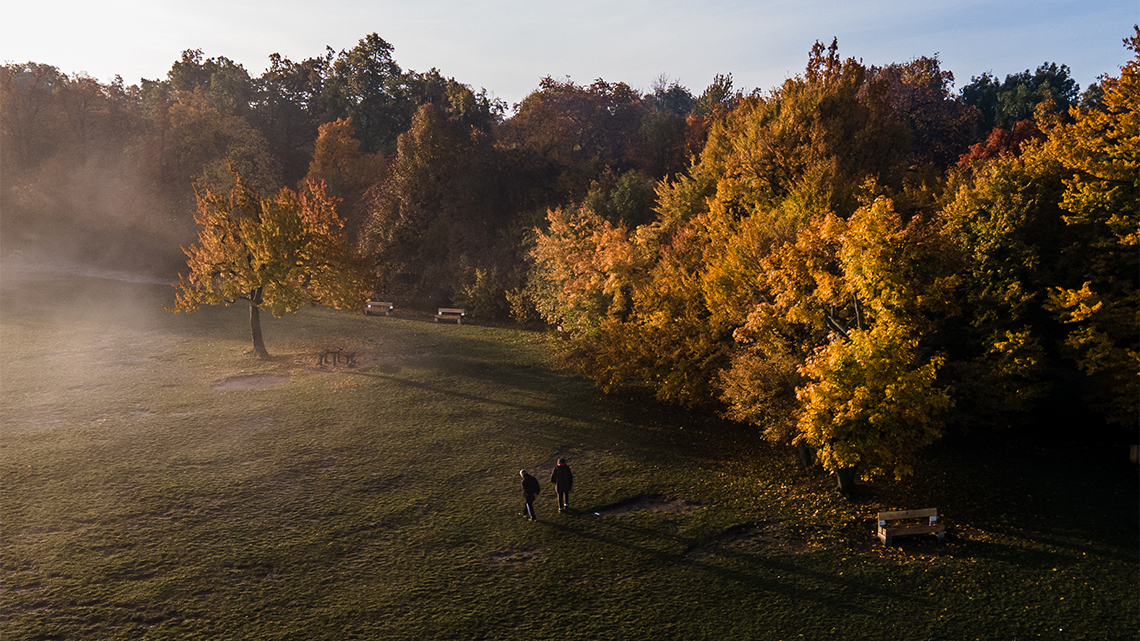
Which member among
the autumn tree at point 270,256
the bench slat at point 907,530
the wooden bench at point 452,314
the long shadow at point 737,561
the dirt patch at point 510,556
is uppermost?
the autumn tree at point 270,256

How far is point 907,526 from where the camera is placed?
606 inches

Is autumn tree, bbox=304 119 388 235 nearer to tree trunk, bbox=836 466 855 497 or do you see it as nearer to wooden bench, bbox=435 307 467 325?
wooden bench, bbox=435 307 467 325

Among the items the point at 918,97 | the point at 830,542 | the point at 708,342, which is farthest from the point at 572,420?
the point at 918,97

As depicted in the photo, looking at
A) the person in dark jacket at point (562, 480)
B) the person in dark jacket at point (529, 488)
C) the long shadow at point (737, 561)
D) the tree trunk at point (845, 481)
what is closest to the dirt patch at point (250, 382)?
the person in dark jacket at point (529, 488)

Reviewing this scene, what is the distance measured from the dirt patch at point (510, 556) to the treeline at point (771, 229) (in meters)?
7.45

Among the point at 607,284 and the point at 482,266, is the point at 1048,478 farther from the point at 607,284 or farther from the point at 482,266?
the point at 482,266

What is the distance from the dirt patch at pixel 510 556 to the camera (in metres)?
14.0

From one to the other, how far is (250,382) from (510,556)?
57.2ft

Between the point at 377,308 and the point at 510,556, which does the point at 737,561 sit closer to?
the point at 510,556

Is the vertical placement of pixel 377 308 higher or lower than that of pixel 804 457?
higher

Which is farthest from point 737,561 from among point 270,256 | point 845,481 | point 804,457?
point 270,256

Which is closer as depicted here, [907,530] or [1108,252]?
[907,530]

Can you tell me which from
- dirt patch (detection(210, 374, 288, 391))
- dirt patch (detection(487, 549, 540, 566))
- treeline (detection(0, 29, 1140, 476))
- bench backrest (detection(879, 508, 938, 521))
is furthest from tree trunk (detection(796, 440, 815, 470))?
dirt patch (detection(210, 374, 288, 391))

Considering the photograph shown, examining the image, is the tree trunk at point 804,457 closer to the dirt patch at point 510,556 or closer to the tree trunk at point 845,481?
the tree trunk at point 845,481
